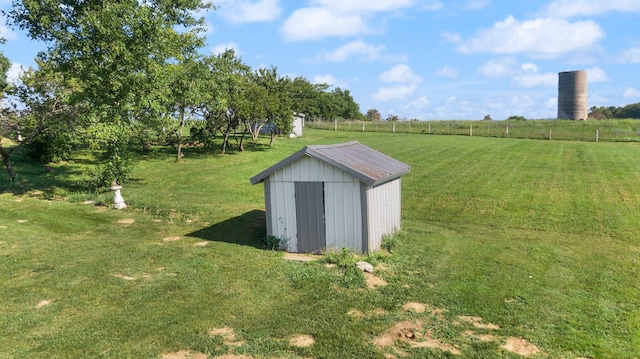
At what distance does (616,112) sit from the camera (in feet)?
282

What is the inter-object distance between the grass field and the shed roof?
76.5 inches

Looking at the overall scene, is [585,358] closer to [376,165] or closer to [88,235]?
[376,165]

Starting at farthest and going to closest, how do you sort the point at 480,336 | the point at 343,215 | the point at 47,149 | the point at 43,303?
1. the point at 47,149
2. the point at 343,215
3. the point at 43,303
4. the point at 480,336

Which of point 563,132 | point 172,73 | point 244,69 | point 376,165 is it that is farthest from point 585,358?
point 563,132

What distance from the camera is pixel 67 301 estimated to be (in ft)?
24.1

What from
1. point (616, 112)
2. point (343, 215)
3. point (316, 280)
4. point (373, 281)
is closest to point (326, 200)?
point (343, 215)

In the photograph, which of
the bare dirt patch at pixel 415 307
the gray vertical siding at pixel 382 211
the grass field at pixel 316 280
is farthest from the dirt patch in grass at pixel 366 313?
the gray vertical siding at pixel 382 211

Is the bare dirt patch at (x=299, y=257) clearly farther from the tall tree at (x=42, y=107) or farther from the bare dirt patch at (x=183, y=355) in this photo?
the tall tree at (x=42, y=107)

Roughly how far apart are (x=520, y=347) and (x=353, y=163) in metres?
5.40

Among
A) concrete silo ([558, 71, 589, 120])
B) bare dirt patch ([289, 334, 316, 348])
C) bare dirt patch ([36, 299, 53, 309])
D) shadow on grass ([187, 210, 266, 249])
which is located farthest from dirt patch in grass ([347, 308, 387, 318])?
concrete silo ([558, 71, 589, 120])

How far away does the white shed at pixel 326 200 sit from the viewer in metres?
9.87

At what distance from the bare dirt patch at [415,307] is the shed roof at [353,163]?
2.98 m

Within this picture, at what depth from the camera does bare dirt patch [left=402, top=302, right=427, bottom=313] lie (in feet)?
23.9

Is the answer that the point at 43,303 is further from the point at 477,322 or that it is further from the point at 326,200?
the point at 477,322
